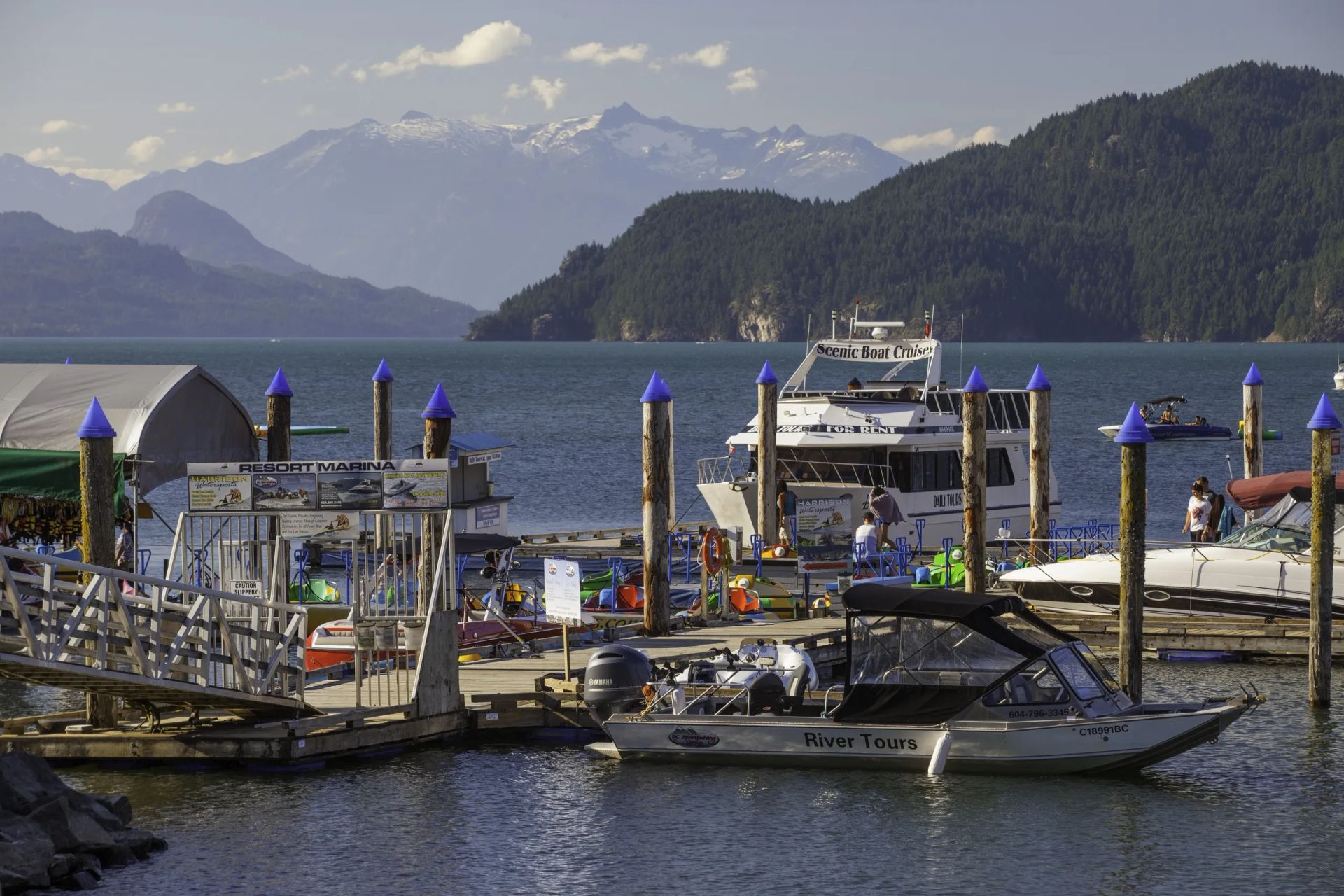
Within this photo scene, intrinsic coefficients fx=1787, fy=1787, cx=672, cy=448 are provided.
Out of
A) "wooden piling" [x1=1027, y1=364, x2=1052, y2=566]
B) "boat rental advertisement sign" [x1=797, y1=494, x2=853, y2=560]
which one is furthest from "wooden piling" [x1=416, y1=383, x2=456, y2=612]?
"wooden piling" [x1=1027, y1=364, x2=1052, y2=566]

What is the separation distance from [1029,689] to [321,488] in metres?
8.25

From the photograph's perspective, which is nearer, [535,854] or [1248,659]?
[535,854]

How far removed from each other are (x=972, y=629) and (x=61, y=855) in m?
9.61

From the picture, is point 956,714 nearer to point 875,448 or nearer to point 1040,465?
point 1040,465

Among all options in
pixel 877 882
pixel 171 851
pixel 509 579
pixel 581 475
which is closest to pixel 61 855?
pixel 171 851

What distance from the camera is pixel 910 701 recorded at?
781 inches

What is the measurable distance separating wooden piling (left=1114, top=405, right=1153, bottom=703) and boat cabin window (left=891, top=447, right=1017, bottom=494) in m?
14.5

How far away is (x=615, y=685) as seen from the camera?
68.2 feet

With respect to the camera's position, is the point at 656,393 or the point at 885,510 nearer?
the point at 656,393

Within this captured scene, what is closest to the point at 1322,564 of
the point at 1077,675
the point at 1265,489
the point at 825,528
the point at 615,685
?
the point at 1077,675

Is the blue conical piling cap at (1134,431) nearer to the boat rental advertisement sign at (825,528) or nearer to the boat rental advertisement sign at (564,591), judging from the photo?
the boat rental advertisement sign at (564,591)

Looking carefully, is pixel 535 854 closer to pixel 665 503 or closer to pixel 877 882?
pixel 877 882

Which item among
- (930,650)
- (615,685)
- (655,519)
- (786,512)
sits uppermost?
(655,519)

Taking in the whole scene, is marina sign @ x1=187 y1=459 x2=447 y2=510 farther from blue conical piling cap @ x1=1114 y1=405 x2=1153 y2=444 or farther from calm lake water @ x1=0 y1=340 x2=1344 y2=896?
blue conical piling cap @ x1=1114 y1=405 x2=1153 y2=444
